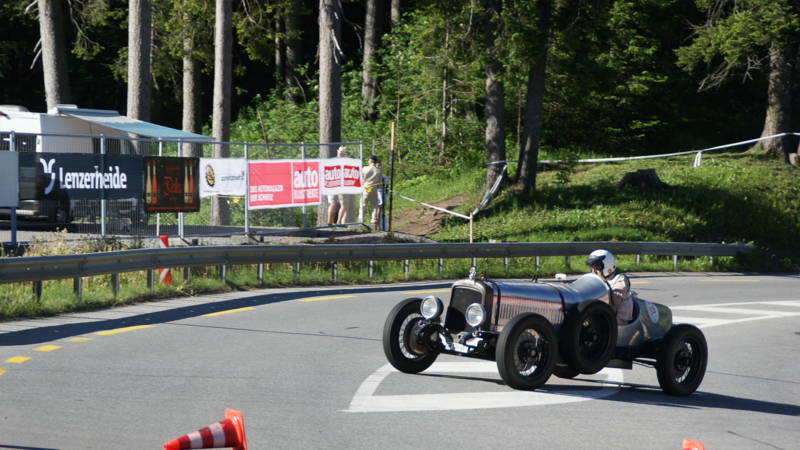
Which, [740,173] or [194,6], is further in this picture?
[194,6]

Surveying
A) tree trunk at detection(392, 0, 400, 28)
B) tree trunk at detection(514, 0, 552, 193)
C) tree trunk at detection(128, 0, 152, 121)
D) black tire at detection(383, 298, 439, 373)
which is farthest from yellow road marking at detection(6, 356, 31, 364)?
tree trunk at detection(392, 0, 400, 28)

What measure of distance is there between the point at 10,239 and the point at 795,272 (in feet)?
58.7

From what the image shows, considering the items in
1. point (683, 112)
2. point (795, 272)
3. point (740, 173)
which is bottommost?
point (795, 272)

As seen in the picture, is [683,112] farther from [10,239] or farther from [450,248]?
[10,239]

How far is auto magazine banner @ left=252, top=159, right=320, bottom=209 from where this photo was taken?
19359 millimetres

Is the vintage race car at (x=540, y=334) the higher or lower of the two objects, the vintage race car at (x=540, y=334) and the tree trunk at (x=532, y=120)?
the lower

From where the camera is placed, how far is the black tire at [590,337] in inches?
290

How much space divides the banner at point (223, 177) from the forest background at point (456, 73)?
3502mm

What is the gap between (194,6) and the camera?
97.2 feet

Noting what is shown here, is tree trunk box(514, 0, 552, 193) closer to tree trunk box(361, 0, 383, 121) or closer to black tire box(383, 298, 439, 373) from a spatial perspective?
tree trunk box(361, 0, 383, 121)

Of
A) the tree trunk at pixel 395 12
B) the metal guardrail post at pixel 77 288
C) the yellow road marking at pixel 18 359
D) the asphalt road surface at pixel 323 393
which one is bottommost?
the asphalt road surface at pixel 323 393

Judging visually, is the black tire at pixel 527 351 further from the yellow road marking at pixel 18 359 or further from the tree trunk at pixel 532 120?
the tree trunk at pixel 532 120

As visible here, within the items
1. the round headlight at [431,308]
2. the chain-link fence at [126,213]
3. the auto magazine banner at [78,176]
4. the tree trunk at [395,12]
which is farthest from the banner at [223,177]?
the tree trunk at [395,12]

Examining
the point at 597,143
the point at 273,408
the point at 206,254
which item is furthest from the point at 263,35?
the point at 273,408
